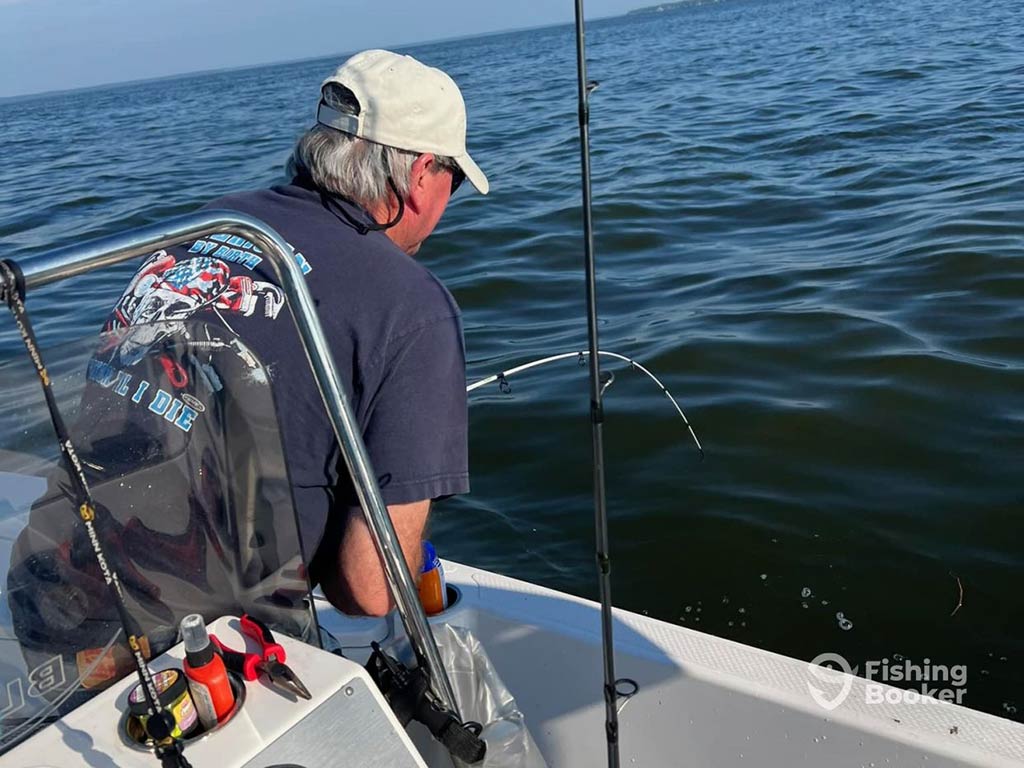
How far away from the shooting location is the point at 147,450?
1518 millimetres

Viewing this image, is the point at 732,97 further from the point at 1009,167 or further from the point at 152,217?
the point at 152,217

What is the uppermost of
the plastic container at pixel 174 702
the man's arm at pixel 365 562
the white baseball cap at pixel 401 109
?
the white baseball cap at pixel 401 109

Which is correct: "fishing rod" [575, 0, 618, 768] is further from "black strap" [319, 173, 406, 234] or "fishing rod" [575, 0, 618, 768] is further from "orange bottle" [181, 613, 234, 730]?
"orange bottle" [181, 613, 234, 730]

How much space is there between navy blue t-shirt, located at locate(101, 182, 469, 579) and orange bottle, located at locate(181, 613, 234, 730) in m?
0.47

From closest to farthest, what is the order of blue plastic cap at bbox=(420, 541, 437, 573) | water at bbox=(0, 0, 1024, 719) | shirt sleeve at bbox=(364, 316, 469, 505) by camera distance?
shirt sleeve at bbox=(364, 316, 469, 505) → blue plastic cap at bbox=(420, 541, 437, 573) → water at bbox=(0, 0, 1024, 719)

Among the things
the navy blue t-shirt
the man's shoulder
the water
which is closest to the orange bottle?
the navy blue t-shirt

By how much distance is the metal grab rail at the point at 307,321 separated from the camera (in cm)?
131

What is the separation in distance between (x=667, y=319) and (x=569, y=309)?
72 centimetres

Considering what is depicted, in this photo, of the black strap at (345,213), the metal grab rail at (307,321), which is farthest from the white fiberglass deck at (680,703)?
the black strap at (345,213)

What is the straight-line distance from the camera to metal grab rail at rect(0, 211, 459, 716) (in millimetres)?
1306

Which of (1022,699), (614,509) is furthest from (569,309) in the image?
(1022,699)

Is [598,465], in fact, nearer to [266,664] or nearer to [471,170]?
[471,170]

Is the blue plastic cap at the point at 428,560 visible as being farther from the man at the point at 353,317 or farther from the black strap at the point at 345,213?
the black strap at the point at 345,213

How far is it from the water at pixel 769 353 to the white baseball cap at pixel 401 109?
7.12 feet
